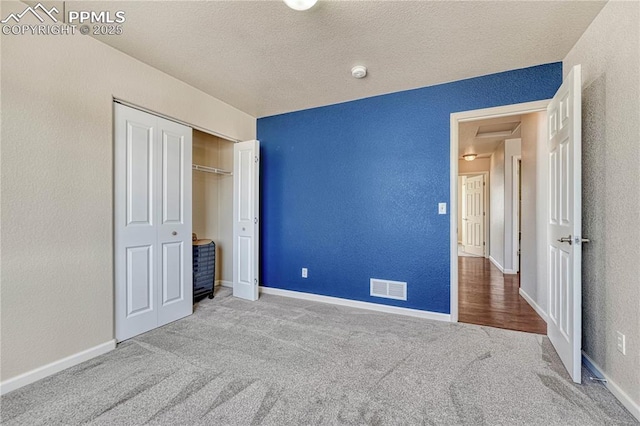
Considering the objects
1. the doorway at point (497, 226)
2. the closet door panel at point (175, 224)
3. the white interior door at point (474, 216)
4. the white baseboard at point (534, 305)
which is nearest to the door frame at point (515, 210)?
the doorway at point (497, 226)

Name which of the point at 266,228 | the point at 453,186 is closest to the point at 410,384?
the point at 453,186

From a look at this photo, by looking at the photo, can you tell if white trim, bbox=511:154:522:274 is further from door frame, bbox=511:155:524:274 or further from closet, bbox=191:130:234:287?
closet, bbox=191:130:234:287

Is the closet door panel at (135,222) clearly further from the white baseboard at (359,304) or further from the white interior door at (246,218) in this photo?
the white baseboard at (359,304)

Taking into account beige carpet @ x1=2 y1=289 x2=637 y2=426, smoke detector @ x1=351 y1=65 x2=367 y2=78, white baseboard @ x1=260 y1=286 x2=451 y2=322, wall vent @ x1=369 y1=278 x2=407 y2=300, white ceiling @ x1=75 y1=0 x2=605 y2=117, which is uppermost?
white ceiling @ x1=75 y1=0 x2=605 y2=117

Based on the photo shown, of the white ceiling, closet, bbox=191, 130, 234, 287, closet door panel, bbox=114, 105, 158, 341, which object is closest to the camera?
the white ceiling

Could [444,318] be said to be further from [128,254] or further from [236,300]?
[128,254]

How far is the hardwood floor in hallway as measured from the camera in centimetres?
288

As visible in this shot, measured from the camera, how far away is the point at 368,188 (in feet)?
10.9

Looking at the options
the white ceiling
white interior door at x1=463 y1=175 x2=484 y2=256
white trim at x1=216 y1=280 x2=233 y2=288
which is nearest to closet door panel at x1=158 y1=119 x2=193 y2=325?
the white ceiling

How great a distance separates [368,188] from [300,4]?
2006mm

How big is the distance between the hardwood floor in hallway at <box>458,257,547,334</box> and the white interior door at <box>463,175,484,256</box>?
209 cm

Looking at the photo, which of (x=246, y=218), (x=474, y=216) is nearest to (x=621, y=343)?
(x=246, y=218)

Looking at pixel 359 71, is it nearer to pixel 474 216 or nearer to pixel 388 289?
pixel 388 289

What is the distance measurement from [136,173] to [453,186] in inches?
119
